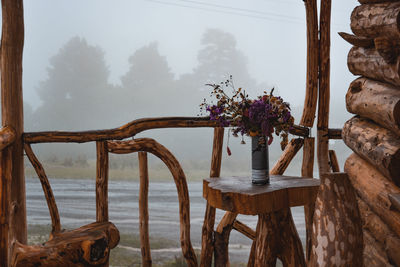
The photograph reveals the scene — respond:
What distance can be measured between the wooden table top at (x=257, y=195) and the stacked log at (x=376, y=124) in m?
0.38

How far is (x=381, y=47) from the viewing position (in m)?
2.05

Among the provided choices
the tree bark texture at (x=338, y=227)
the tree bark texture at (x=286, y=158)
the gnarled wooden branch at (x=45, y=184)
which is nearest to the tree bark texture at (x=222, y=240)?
the tree bark texture at (x=286, y=158)

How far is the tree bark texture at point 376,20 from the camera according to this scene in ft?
6.59

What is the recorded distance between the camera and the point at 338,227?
1.00 metres

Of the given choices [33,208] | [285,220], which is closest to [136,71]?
[33,208]

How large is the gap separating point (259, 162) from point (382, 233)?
827mm

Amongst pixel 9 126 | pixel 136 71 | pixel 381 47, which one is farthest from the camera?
pixel 136 71

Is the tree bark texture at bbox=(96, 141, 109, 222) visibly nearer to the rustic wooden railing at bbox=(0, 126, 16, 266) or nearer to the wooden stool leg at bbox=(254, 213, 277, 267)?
the rustic wooden railing at bbox=(0, 126, 16, 266)

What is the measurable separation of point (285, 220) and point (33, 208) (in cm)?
734

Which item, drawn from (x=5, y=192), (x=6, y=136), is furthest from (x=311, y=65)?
(x=5, y=192)

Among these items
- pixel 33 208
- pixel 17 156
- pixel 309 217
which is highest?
pixel 17 156

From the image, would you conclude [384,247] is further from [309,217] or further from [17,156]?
[17,156]

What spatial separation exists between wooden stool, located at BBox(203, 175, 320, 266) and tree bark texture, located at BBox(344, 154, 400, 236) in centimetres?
36

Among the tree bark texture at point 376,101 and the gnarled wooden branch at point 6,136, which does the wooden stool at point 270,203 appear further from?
the gnarled wooden branch at point 6,136
